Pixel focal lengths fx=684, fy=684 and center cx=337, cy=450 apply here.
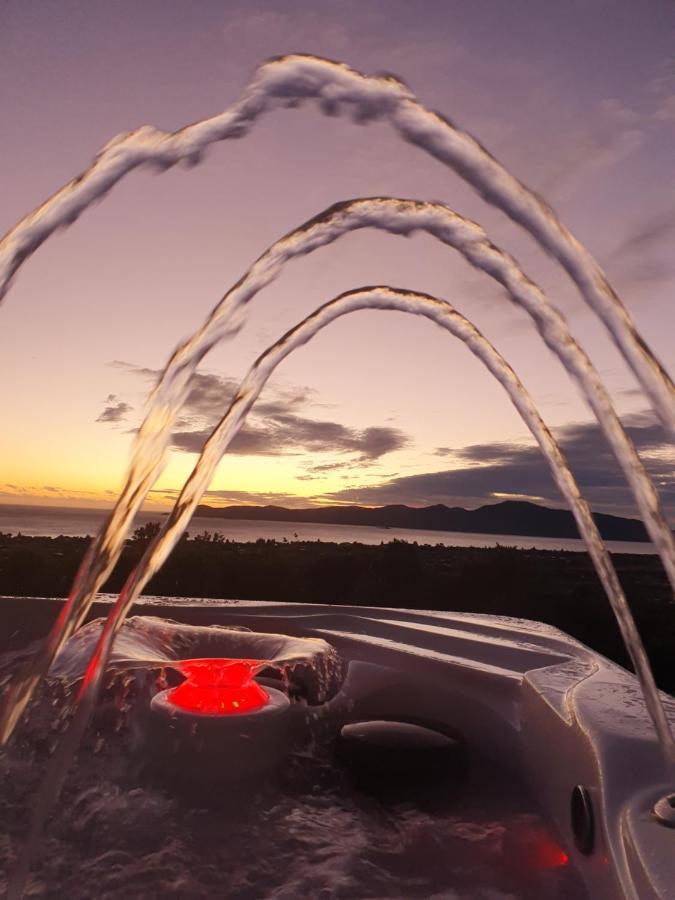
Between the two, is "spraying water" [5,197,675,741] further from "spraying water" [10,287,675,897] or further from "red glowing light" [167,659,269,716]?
"red glowing light" [167,659,269,716]

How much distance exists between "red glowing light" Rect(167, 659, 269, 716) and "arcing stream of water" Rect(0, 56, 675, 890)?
1.36 ft

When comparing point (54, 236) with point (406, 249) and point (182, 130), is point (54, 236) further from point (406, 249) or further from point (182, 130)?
point (406, 249)

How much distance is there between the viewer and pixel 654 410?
2.35m

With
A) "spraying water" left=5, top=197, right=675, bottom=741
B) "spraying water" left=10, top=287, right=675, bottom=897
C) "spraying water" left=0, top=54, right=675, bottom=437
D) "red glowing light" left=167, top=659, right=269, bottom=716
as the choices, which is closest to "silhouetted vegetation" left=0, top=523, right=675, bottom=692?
"spraying water" left=10, top=287, right=675, bottom=897

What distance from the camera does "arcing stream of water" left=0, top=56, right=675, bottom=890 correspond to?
8.13ft

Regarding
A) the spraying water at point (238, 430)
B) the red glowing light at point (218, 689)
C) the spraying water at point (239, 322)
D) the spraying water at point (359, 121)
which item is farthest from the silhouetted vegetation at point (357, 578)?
the spraying water at point (359, 121)

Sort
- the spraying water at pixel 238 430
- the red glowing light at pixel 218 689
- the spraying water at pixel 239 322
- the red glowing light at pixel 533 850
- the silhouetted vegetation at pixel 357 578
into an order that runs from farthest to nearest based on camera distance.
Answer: the silhouetted vegetation at pixel 357 578 < the red glowing light at pixel 218 689 < the spraying water at pixel 238 430 < the spraying water at pixel 239 322 < the red glowing light at pixel 533 850

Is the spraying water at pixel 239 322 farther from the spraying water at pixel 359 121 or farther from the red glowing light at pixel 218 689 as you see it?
the red glowing light at pixel 218 689

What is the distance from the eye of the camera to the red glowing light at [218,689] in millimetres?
3115

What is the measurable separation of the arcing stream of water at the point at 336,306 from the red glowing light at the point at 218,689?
1.36 ft

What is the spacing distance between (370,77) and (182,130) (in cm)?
73

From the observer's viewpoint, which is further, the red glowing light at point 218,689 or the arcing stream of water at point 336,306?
the red glowing light at point 218,689

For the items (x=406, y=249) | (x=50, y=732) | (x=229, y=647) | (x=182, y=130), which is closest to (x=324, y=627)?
(x=229, y=647)

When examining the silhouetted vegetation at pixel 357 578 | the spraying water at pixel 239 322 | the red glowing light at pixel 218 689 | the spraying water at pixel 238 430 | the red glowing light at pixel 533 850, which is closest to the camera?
the red glowing light at pixel 533 850
